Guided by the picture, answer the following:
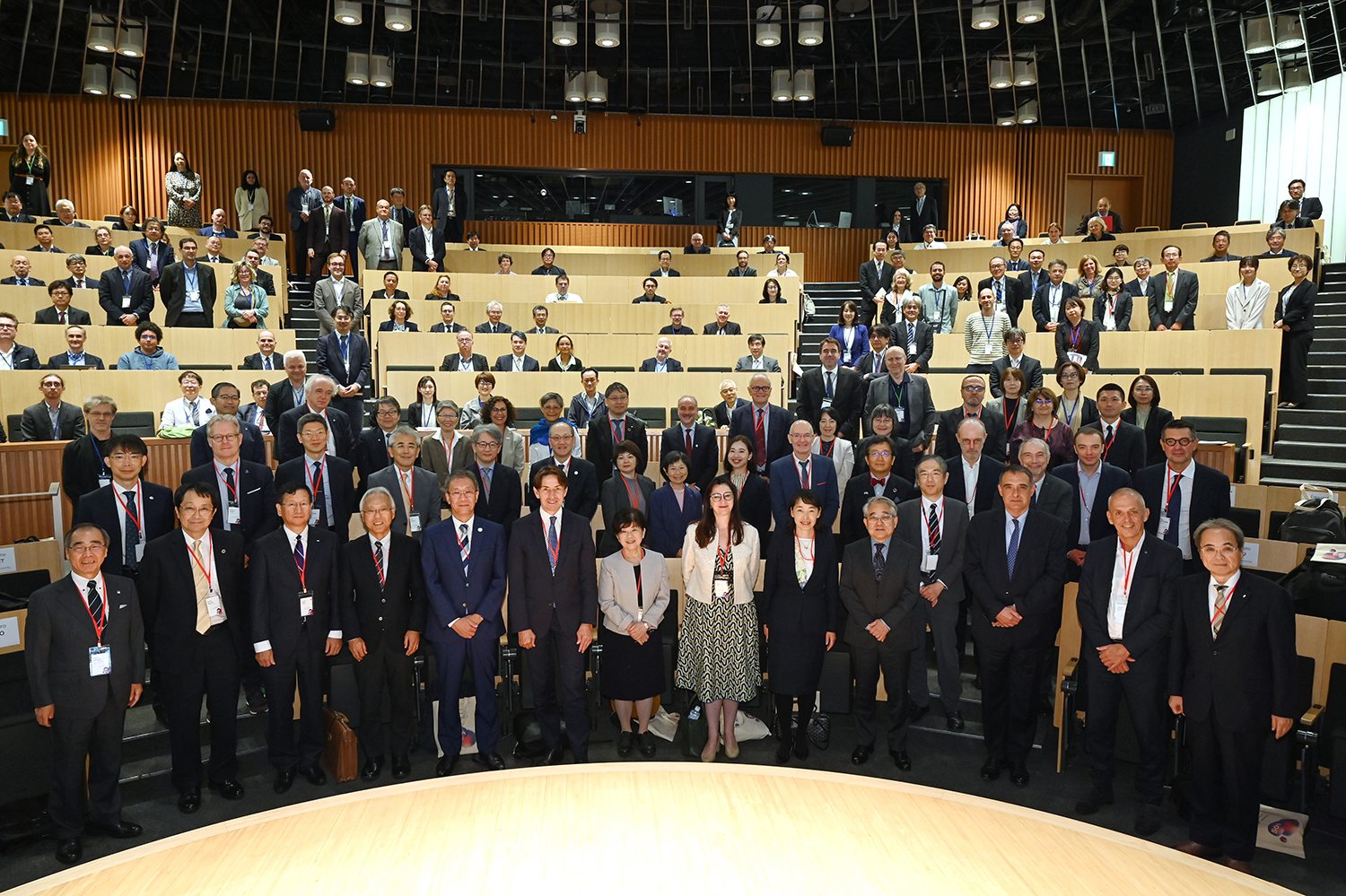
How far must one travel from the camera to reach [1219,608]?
3.22 metres

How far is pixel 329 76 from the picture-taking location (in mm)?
12961

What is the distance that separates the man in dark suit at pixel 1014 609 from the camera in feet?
12.4

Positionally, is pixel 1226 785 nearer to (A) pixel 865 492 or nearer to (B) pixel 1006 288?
(A) pixel 865 492

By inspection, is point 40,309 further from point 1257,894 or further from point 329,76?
point 1257,894

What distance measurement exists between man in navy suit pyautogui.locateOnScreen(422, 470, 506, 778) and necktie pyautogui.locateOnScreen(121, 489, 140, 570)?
1.20 meters

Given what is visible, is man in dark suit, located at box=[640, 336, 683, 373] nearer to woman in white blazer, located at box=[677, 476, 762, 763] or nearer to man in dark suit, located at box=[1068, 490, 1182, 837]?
woman in white blazer, located at box=[677, 476, 762, 763]

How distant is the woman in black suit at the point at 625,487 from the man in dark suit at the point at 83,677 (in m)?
2.10

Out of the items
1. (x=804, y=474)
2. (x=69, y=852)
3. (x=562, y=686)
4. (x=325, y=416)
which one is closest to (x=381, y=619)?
(x=562, y=686)

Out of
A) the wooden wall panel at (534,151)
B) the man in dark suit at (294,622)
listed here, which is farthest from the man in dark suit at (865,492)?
the wooden wall panel at (534,151)

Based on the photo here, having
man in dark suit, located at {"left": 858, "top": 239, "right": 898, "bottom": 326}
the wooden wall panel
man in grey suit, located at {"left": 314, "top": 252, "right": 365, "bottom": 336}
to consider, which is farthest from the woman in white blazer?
the wooden wall panel

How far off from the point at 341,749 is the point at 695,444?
8.33 ft

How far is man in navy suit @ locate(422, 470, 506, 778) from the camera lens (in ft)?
12.6

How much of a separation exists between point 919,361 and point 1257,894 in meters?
5.02

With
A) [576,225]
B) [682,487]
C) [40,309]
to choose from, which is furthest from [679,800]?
[576,225]
